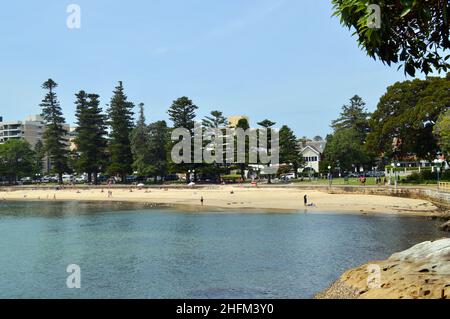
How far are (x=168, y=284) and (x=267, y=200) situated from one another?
40.6 m

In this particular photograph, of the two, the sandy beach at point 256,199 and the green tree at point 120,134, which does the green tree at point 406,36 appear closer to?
the sandy beach at point 256,199

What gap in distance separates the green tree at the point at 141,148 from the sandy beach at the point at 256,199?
8.81 m

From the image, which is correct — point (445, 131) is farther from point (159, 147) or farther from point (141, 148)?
point (141, 148)

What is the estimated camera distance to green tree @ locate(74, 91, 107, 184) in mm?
97938

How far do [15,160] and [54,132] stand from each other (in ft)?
56.8

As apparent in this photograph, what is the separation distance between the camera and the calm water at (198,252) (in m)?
18.5

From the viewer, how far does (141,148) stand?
96.3 m

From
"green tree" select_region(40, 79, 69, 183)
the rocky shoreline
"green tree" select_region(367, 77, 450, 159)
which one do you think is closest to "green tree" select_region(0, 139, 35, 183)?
"green tree" select_region(40, 79, 69, 183)

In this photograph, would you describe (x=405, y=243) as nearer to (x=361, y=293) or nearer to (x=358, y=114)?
(x=361, y=293)

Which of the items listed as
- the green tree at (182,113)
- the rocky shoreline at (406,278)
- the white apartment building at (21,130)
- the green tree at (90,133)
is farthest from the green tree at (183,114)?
the white apartment building at (21,130)

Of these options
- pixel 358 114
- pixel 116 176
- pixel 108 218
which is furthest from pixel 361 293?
pixel 358 114

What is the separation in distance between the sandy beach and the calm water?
6371 mm

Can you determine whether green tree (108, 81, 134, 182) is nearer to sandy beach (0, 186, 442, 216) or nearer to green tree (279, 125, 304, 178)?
sandy beach (0, 186, 442, 216)

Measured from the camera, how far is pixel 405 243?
26.4 m
